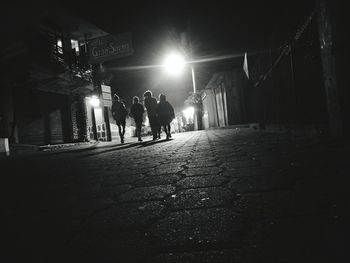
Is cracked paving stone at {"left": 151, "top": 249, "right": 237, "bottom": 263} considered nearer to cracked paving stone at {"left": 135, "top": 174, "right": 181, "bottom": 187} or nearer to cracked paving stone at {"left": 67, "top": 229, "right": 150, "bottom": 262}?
cracked paving stone at {"left": 67, "top": 229, "right": 150, "bottom": 262}

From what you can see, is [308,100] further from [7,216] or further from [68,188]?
[7,216]

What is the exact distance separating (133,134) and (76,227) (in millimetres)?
27675

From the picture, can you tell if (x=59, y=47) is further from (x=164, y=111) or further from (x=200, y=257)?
(x=200, y=257)

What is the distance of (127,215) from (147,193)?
52 cm

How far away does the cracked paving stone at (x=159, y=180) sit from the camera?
250 cm

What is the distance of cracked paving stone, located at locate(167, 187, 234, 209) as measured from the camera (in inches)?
66.0

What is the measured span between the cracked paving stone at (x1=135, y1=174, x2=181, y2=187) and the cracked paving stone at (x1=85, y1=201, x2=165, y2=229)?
638mm

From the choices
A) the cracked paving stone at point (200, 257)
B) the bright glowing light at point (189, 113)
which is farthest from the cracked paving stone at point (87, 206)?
the bright glowing light at point (189, 113)

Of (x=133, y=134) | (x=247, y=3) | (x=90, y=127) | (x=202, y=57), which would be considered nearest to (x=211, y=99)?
(x=133, y=134)

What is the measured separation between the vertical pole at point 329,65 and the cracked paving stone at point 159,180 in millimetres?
2416

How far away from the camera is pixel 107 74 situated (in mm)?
22984

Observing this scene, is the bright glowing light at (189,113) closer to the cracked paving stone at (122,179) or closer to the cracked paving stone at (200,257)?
the cracked paving stone at (122,179)

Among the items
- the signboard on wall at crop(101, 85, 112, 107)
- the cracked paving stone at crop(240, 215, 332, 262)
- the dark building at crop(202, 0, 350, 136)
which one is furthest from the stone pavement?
the signboard on wall at crop(101, 85, 112, 107)

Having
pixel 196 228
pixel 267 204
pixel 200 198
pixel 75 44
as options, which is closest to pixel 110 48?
pixel 75 44
